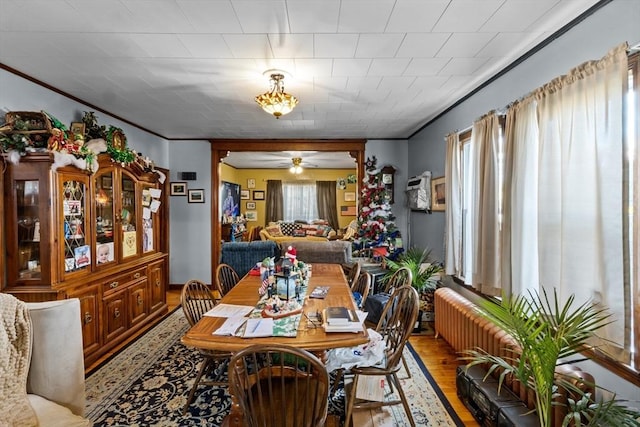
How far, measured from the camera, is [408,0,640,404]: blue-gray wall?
1553 millimetres

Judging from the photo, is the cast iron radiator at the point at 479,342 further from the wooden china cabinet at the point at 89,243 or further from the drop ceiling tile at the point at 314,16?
the wooden china cabinet at the point at 89,243

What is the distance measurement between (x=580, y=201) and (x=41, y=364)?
2981mm

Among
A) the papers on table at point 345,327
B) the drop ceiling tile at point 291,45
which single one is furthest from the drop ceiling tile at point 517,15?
the papers on table at point 345,327

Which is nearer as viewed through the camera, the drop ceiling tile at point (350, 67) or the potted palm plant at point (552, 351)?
the potted palm plant at point (552, 351)

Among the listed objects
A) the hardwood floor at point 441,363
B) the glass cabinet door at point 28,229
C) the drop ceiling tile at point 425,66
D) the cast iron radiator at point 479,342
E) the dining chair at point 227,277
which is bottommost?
the hardwood floor at point 441,363

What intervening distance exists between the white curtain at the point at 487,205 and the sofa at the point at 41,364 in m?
2.80

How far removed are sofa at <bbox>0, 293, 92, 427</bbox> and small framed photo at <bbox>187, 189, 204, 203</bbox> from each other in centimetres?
375

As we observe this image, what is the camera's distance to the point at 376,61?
2.41m

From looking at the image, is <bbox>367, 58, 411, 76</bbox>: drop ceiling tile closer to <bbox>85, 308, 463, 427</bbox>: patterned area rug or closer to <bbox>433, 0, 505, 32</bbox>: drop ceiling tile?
<bbox>433, 0, 505, 32</bbox>: drop ceiling tile

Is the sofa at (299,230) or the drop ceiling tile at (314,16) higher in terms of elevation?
the drop ceiling tile at (314,16)

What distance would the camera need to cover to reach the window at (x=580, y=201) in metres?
1.50

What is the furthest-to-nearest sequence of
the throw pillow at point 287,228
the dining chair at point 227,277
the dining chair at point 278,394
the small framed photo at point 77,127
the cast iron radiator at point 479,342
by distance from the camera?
the throw pillow at point 287,228
the dining chair at point 227,277
the small framed photo at point 77,127
the cast iron radiator at point 479,342
the dining chair at point 278,394

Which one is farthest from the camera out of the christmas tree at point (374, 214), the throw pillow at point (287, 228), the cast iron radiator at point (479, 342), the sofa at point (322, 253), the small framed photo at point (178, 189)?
the throw pillow at point (287, 228)

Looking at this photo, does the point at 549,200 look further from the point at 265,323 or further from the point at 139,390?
the point at 139,390
